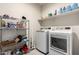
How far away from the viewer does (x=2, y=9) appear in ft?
5.11

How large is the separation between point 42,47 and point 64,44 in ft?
2.21

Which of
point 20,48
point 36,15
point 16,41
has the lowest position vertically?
point 20,48

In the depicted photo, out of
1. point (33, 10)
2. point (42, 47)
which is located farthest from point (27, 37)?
point (33, 10)

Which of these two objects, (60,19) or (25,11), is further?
(60,19)

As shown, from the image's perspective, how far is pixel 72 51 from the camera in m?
1.41

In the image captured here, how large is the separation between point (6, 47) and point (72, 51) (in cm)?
119

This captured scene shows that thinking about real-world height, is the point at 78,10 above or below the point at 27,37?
above

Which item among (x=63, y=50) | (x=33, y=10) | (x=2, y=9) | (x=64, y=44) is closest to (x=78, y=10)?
(x=64, y=44)

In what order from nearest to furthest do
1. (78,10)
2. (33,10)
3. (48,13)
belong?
(78,10)
(33,10)
(48,13)

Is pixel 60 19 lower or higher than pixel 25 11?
lower

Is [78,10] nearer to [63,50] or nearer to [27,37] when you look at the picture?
[63,50]

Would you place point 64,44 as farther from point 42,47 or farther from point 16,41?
point 16,41
